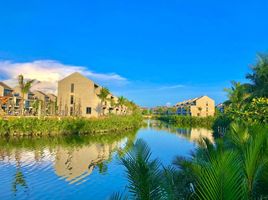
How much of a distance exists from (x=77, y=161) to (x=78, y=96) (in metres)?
41.9

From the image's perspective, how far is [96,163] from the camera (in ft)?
67.9

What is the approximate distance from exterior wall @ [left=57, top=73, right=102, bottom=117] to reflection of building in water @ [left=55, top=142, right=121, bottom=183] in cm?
3445

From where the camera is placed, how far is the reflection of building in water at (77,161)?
16.9m

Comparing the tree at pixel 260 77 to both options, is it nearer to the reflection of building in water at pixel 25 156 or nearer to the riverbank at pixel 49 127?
the reflection of building in water at pixel 25 156

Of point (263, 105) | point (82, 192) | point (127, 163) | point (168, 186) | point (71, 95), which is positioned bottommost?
point (82, 192)

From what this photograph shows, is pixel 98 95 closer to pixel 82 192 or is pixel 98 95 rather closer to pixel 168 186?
pixel 82 192

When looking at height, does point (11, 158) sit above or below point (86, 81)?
below

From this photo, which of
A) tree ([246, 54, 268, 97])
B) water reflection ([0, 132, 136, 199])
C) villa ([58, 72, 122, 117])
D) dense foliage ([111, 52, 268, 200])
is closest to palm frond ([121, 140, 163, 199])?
dense foliage ([111, 52, 268, 200])

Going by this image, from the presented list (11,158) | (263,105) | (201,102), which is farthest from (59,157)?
(201,102)

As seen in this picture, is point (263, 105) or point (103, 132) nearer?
point (263, 105)

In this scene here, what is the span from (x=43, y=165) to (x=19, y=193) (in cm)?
624

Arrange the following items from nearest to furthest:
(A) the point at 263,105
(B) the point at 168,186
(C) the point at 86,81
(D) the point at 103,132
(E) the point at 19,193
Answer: (B) the point at 168,186 < (E) the point at 19,193 < (A) the point at 263,105 < (D) the point at 103,132 < (C) the point at 86,81

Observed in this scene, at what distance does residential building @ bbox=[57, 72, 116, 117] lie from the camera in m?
62.0

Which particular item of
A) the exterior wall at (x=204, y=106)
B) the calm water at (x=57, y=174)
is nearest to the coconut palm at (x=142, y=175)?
the calm water at (x=57, y=174)
